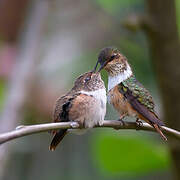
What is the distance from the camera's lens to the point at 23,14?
500 centimetres

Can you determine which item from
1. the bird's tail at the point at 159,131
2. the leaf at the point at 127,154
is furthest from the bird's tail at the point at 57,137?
the leaf at the point at 127,154

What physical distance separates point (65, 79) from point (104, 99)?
2498mm

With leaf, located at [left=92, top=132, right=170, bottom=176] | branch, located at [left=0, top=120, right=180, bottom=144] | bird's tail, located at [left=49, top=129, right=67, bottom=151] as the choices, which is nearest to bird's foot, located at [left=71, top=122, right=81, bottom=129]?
branch, located at [left=0, top=120, right=180, bottom=144]

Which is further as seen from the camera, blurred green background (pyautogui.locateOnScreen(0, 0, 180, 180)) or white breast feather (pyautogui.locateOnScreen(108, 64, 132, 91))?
blurred green background (pyautogui.locateOnScreen(0, 0, 180, 180))

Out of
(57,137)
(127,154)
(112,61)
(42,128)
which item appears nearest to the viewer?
(42,128)

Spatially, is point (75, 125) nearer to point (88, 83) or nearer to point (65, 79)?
point (88, 83)

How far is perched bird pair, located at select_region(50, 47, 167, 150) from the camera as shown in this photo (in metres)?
1.78

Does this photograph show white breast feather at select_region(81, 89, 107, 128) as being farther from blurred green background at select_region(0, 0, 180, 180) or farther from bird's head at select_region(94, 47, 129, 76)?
blurred green background at select_region(0, 0, 180, 180)

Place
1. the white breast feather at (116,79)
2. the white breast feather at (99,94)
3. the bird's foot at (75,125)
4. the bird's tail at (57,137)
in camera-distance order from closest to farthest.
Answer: the bird's foot at (75,125) < the bird's tail at (57,137) < the white breast feather at (99,94) < the white breast feather at (116,79)

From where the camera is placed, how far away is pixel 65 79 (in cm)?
441

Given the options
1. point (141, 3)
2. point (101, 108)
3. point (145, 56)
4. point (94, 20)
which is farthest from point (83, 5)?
point (101, 108)

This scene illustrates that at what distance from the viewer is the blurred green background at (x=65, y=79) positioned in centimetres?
362

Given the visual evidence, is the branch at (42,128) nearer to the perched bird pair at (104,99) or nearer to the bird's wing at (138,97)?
the perched bird pair at (104,99)

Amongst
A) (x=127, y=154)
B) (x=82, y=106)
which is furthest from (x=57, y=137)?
(x=127, y=154)
